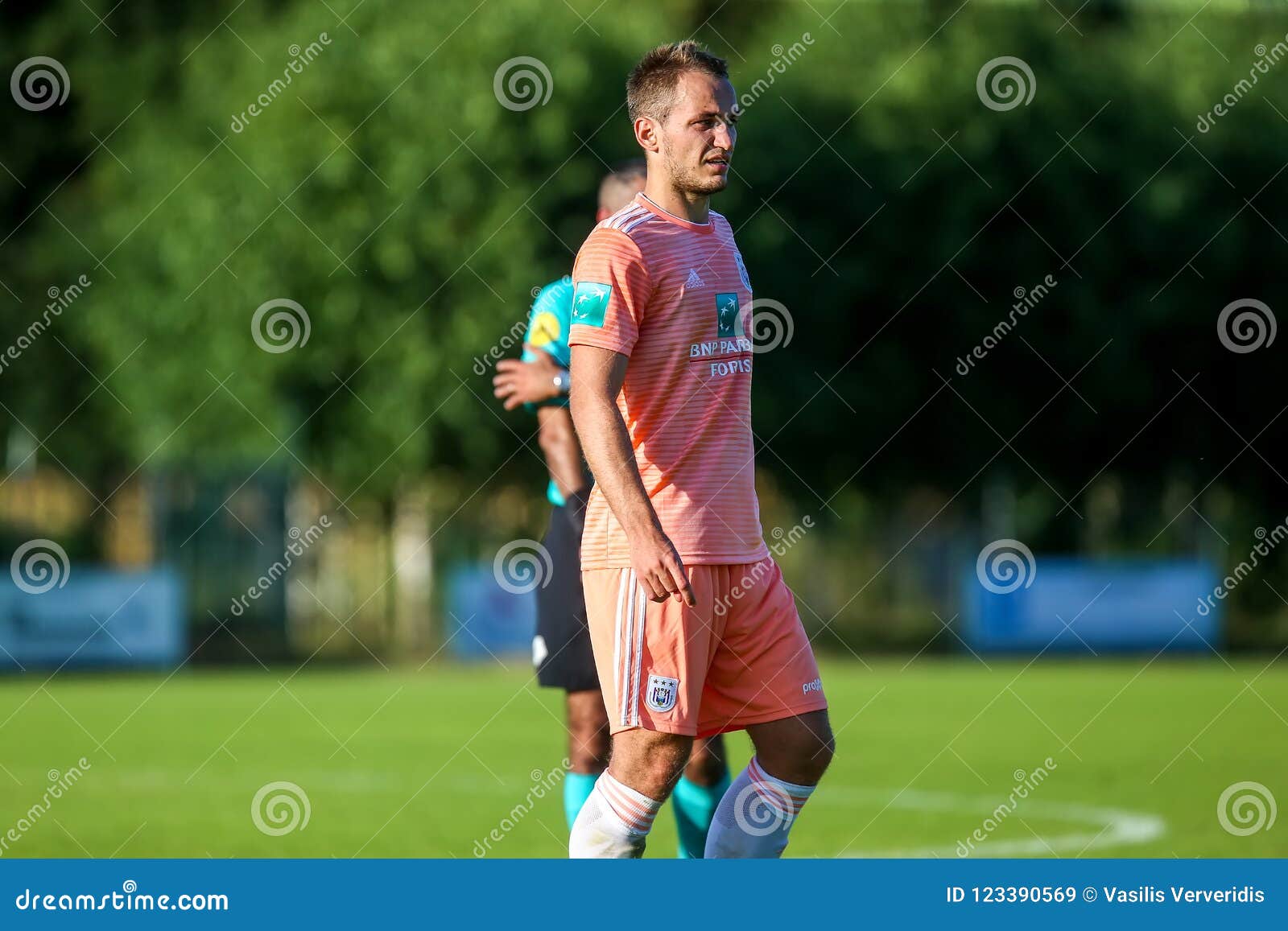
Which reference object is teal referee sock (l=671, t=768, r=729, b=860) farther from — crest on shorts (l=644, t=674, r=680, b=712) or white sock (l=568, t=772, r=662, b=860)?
crest on shorts (l=644, t=674, r=680, b=712)

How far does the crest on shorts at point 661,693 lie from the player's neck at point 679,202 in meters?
1.41

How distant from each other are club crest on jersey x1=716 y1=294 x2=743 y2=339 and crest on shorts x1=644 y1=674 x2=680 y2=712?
3.47 feet

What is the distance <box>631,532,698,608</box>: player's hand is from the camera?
4.68 meters

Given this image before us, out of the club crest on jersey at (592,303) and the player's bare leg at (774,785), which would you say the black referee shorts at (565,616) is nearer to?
the player's bare leg at (774,785)

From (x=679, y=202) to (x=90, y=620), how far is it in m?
19.9

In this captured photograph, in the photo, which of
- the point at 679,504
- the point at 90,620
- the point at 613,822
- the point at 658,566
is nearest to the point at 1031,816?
the point at 613,822

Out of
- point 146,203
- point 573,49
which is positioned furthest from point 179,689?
point 146,203

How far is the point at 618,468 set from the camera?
4.73 meters

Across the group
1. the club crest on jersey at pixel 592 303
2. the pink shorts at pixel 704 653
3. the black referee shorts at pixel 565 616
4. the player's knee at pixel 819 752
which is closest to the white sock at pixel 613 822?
the pink shorts at pixel 704 653

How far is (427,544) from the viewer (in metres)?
28.0

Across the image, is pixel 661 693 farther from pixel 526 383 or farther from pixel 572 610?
pixel 572 610

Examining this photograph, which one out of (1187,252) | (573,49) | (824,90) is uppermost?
(1187,252)

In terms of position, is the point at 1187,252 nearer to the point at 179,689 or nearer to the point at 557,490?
the point at 179,689

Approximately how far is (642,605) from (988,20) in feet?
88.4
